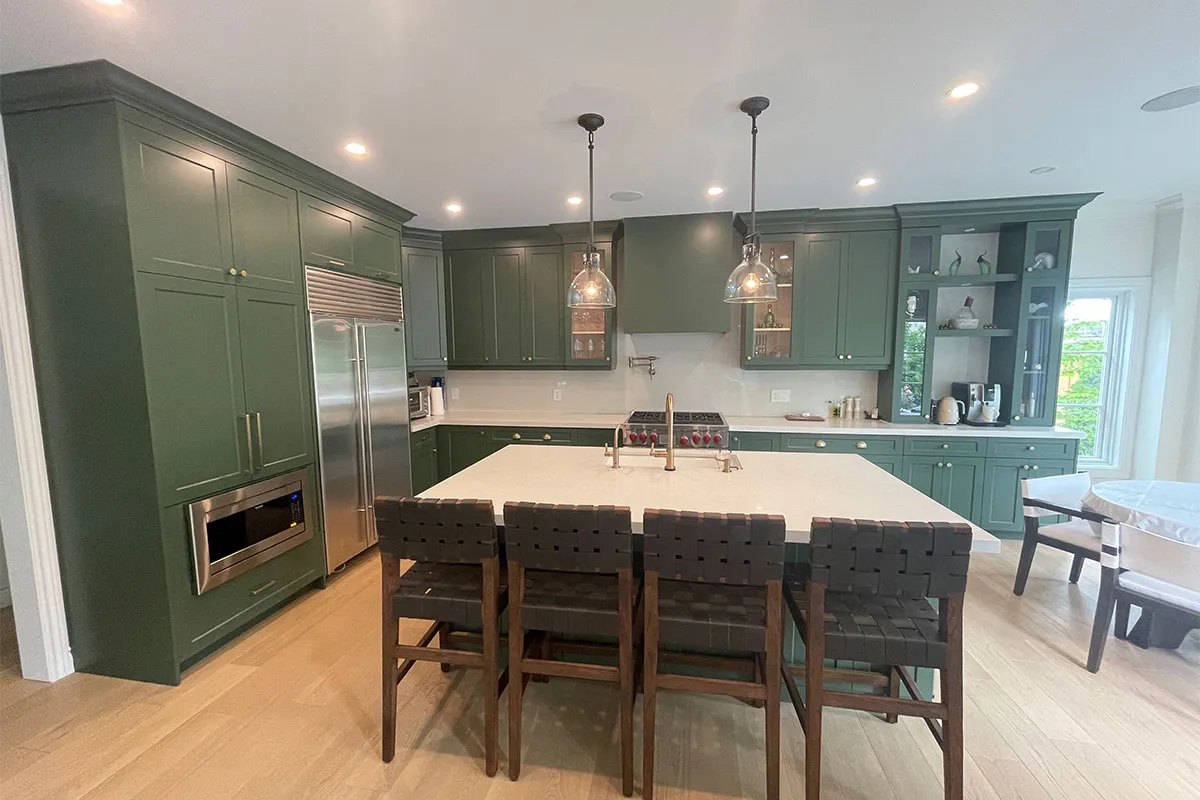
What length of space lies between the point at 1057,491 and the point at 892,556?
2.29 meters

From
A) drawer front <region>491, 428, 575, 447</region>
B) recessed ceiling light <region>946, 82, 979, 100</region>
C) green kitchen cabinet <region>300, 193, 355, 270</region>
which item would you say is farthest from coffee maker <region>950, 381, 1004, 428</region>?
green kitchen cabinet <region>300, 193, 355, 270</region>

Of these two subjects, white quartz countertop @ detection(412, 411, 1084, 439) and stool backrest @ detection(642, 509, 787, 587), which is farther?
white quartz countertop @ detection(412, 411, 1084, 439)

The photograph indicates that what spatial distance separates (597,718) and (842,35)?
2667 mm

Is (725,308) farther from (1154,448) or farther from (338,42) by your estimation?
(1154,448)

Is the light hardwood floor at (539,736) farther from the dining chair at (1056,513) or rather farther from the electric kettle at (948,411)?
the electric kettle at (948,411)

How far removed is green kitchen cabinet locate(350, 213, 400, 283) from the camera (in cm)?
326

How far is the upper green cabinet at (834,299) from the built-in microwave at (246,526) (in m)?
3.45

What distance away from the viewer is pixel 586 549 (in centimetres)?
155

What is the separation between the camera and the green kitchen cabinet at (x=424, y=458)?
4.01 meters

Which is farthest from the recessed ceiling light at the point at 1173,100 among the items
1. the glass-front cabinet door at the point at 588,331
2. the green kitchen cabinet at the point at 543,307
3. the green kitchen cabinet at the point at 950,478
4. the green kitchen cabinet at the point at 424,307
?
the green kitchen cabinet at the point at 424,307

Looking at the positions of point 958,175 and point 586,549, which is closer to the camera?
point 586,549

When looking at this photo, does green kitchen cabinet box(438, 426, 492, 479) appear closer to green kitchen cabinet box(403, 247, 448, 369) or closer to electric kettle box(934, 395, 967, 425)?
green kitchen cabinet box(403, 247, 448, 369)

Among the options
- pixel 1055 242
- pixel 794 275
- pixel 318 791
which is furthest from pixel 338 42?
pixel 1055 242

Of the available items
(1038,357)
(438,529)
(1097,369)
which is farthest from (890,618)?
(1097,369)
